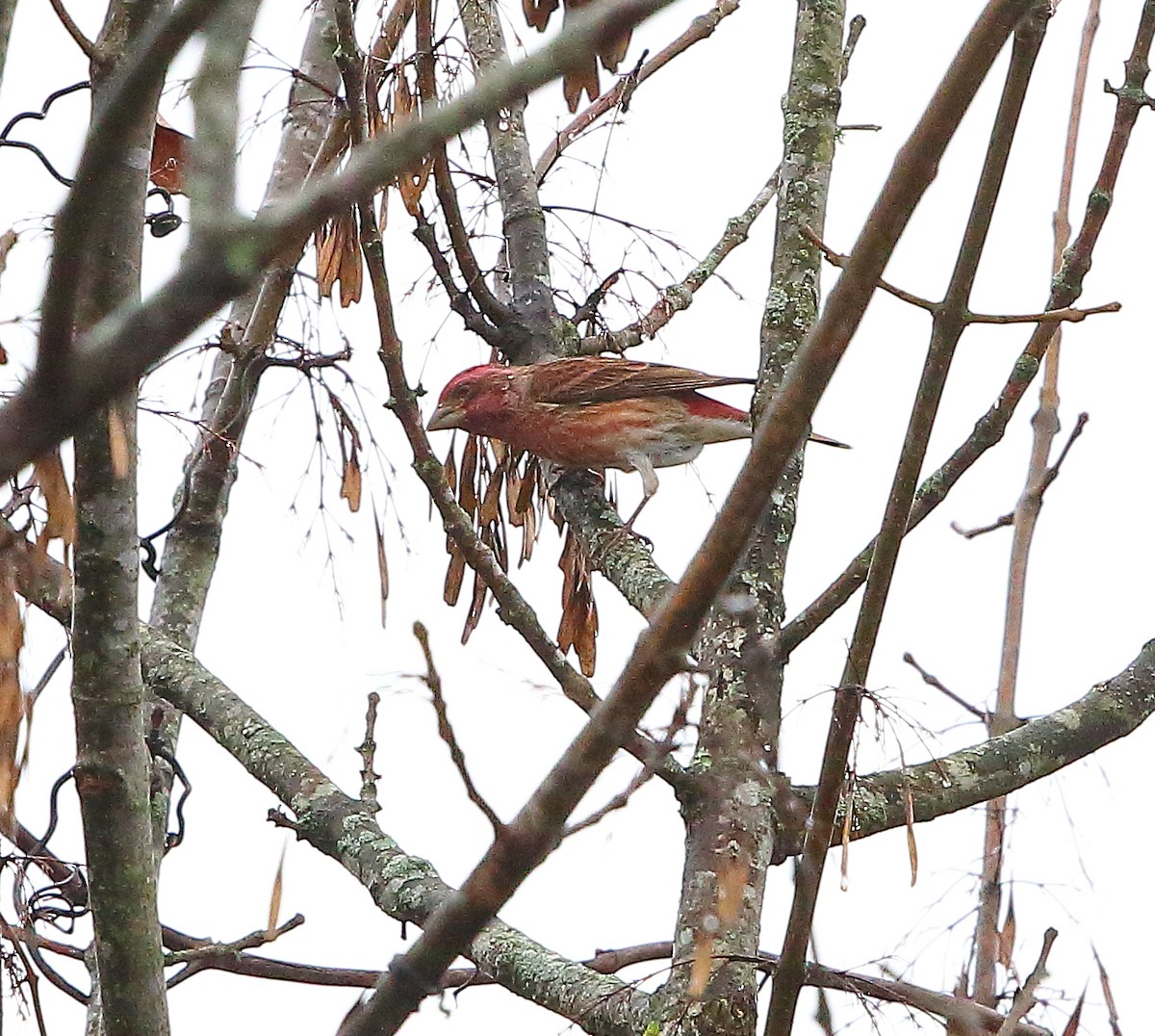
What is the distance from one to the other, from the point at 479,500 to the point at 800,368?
3123 mm

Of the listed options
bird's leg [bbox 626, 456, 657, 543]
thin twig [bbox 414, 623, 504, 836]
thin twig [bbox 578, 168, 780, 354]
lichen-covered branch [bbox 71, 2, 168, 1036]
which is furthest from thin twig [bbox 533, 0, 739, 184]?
thin twig [bbox 414, 623, 504, 836]

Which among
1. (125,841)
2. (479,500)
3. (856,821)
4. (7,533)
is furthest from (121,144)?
(479,500)

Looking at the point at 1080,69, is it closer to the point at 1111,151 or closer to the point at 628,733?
the point at 1111,151

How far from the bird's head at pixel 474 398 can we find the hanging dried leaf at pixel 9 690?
8.29 feet

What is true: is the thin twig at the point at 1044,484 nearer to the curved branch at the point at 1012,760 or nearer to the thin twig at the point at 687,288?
the curved branch at the point at 1012,760

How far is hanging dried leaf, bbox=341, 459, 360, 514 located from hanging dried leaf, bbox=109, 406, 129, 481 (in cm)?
212

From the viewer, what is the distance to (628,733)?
4.54 feet

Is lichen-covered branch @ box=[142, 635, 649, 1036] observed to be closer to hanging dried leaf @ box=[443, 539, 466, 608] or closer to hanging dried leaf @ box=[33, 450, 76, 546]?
hanging dried leaf @ box=[443, 539, 466, 608]

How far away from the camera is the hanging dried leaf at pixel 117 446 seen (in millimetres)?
2027

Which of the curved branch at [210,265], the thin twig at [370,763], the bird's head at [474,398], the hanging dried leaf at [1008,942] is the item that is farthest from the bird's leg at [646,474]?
the curved branch at [210,265]

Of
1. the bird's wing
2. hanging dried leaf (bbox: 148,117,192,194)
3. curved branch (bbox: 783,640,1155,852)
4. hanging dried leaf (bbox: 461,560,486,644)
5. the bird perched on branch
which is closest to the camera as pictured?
curved branch (bbox: 783,640,1155,852)

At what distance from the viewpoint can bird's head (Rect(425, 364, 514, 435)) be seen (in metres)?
5.00

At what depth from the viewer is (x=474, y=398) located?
5.25 m

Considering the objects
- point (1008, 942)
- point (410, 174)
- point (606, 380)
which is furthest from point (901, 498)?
point (606, 380)
